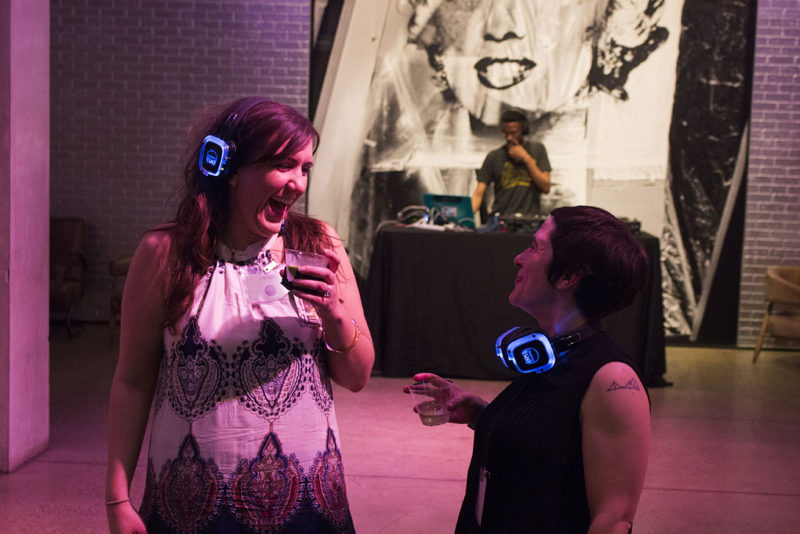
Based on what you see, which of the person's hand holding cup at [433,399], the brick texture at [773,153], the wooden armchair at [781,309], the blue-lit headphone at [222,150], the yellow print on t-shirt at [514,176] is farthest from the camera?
the brick texture at [773,153]

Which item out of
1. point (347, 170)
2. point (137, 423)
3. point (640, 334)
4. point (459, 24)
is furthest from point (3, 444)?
point (459, 24)

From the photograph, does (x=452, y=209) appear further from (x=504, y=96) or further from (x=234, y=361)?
(x=234, y=361)

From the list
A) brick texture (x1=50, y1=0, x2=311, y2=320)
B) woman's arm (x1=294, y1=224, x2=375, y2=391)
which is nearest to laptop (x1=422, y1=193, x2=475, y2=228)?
brick texture (x1=50, y1=0, x2=311, y2=320)

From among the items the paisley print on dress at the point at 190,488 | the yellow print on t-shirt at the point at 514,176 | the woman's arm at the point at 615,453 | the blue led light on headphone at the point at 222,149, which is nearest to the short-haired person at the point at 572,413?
the woman's arm at the point at 615,453

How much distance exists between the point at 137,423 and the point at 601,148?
690 cm

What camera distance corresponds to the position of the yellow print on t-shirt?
7559 millimetres

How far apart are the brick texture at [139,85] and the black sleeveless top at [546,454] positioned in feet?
22.5

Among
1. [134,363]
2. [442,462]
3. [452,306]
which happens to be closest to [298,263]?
[134,363]

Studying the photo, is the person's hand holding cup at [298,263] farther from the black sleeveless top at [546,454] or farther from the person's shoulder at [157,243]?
the black sleeveless top at [546,454]

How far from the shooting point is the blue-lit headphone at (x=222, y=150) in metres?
1.71

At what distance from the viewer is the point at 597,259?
1.61 m

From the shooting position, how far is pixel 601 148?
811cm

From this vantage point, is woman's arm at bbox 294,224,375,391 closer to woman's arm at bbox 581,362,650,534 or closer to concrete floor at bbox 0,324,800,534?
woman's arm at bbox 581,362,650,534

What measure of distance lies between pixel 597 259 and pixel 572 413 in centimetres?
28
